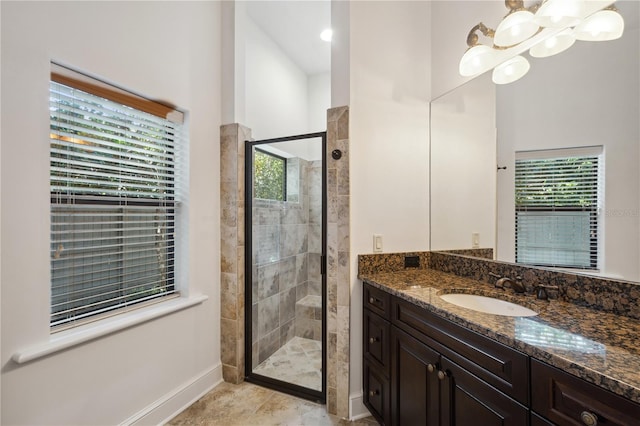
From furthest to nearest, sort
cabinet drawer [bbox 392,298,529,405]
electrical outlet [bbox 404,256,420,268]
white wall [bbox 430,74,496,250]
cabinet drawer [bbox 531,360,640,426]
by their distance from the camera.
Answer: electrical outlet [bbox 404,256,420,268] → white wall [bbox 430,74,496,250] → cabinet drawer [bbox 392,298,529,405] → cabinet drawer [bbox 531,360,640,426]

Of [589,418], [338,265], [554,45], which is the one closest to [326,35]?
[554,45]

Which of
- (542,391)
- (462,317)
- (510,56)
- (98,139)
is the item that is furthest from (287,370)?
(510,56)

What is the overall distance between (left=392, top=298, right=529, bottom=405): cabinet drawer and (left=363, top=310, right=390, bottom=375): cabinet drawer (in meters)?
0.27

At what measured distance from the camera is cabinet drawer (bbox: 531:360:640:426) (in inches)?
27.0

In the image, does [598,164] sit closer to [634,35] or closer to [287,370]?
[634,35]

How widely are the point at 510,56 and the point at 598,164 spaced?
812mm

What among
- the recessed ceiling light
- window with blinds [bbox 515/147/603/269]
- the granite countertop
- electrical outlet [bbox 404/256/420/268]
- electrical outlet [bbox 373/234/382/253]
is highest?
the recessed ceiling light

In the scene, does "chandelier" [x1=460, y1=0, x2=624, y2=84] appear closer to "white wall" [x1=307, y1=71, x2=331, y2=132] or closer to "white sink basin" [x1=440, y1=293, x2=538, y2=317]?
"white sink basin" [x1=440, y1=293, x2=538, y2=317]

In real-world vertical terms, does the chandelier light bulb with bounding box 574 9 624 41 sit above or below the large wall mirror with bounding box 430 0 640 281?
above

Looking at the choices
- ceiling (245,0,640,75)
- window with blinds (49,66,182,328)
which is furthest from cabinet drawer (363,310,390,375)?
ceiling (245,0,640,75)

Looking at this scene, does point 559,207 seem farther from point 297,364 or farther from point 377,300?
point 297,364

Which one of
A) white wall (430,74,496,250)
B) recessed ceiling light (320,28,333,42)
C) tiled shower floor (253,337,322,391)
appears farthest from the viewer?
recessed ceiling light (320,28,333,42)

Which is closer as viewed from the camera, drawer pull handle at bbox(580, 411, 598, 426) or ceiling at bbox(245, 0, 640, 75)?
drawer pull handle at bbox(580, 411, 598, 426)

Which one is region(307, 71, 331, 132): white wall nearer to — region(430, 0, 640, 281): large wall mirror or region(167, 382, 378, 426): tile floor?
region(430, 0, 640, 281): large wall mirror
